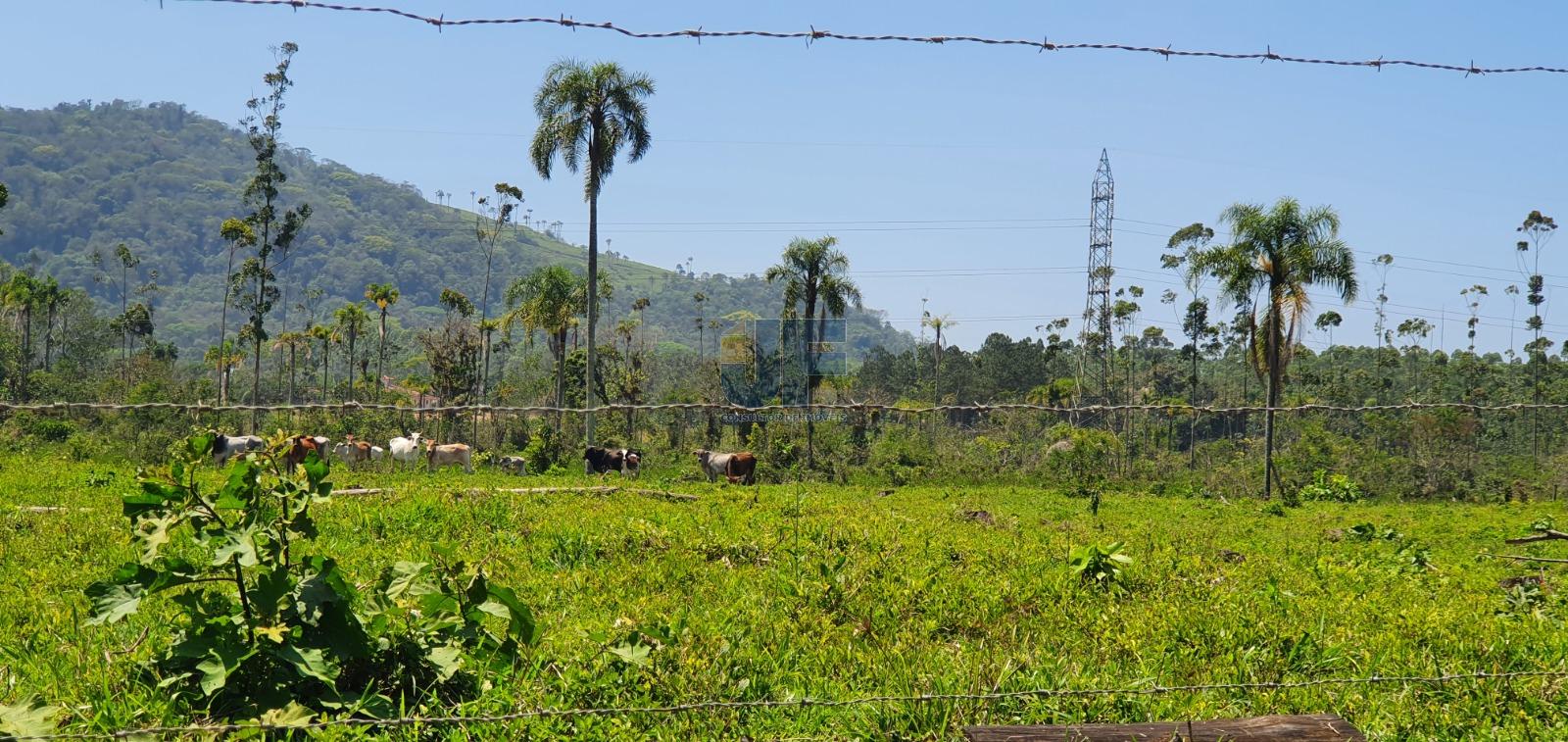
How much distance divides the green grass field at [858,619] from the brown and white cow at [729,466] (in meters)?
9.11

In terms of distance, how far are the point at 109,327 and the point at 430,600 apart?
79539mm

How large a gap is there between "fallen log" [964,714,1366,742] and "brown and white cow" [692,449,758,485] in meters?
16.4

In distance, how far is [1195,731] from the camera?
13.5 ft

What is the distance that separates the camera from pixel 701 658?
512 centimetres

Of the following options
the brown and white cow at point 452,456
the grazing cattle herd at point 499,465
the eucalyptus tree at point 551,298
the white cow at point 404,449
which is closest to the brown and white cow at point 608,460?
the grazing cattle herd at point 499,465

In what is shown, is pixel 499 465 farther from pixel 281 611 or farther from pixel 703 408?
pixel 281 611

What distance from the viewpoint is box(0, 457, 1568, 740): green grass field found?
15.2ft

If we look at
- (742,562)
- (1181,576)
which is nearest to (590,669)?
(742,562)

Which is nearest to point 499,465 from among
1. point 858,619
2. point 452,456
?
point 452,456

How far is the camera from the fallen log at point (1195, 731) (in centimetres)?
394

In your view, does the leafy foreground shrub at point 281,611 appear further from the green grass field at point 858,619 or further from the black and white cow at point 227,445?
the black and white cow at point 227,445

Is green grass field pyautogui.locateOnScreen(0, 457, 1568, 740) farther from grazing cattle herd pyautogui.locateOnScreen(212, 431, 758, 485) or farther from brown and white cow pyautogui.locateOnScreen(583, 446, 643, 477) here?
brown and white cow pyautogui.locateOnScreen(583, 446, 643, 477)

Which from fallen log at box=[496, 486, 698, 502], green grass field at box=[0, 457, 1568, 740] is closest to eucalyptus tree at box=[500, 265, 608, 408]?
fallen log at box=[496, 486, 698, 502]

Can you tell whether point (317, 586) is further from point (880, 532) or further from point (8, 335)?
point (8, 335)
